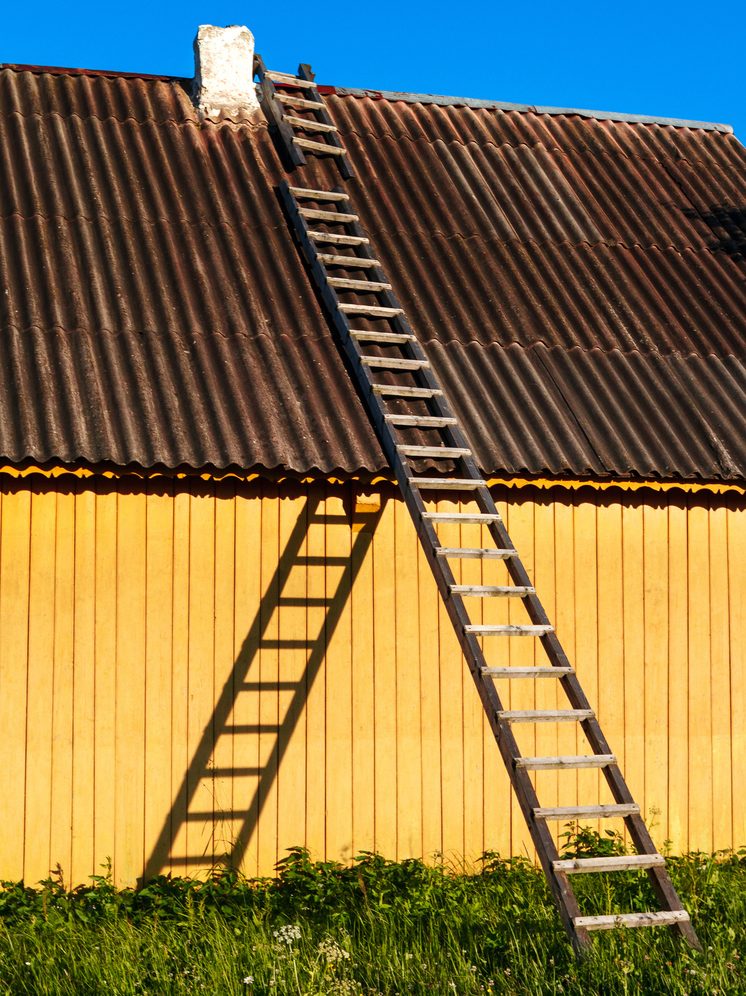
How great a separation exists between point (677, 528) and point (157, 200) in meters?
4.53

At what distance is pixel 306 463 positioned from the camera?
6121 mm

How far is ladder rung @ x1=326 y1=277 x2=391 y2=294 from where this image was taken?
7.26 m

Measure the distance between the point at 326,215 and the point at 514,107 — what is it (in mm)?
3858

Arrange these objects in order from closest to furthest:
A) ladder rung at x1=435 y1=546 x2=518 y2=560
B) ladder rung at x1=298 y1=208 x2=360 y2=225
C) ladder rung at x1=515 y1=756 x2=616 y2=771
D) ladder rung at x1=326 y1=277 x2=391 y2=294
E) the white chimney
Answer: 1. ladder rung at x1=515 y1=756 x2=616 y2=771
2. ladder rung at x1=435 y1=546 x2=518 y2=560
3. ladder rung at x1=326 y1=277 x2=391 y2=294
4. ladder rung at x1=298 y1=208 x2=360 y2=225
5. the white chimney

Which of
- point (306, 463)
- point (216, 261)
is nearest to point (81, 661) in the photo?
point (306, 463)

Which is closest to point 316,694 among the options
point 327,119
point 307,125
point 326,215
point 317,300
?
point 317,300

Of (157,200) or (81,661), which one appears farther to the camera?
(157,200)

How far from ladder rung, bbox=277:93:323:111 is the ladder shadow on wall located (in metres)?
4.48

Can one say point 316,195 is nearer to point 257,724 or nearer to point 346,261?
point 346,261

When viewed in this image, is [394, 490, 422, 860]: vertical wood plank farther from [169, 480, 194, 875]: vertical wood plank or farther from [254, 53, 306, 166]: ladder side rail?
[254, 53, 306, 166]: ladder side rail

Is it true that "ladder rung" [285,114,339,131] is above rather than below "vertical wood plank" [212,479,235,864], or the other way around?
above

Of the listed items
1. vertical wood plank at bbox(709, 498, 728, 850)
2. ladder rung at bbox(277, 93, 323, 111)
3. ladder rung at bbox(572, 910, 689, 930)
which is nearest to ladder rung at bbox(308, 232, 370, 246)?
ladder rung at bbox(277, 93, 323, 111)

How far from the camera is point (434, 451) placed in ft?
20.1

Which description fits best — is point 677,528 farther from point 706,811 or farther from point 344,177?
point 344,177
